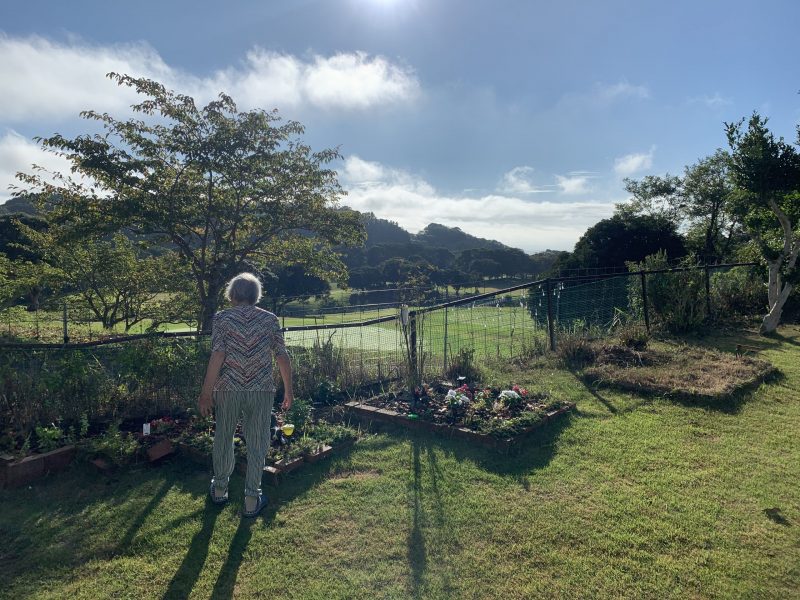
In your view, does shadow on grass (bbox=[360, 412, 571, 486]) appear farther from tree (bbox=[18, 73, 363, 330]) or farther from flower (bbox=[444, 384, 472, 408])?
tree (bbox=[18, 73, 363, 330])

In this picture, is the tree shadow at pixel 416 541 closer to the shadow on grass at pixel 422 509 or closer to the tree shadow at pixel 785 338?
the shadow on grass at pixel 422 509

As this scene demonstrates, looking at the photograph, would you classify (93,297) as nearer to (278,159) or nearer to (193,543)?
(278,159)

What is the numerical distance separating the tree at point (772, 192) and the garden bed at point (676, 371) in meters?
3.39

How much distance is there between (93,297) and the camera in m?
10.3

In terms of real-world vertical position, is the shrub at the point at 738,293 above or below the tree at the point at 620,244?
below

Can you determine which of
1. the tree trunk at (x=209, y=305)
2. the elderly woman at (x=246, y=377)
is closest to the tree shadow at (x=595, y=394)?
the elderly woman at (x=246, y=377)

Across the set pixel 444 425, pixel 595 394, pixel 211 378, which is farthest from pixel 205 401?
pixel 595 394

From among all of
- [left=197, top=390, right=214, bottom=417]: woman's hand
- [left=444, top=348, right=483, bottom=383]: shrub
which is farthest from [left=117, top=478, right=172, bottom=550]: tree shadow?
[left=444, top=348, right=483, bottom=383]: shrub

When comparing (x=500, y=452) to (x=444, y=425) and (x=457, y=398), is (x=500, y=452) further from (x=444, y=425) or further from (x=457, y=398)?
(x=457, y=398)

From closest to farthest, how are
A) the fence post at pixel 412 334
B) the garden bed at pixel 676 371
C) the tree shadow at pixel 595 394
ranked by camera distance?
the tree shadow at pixel 595 394
the garden bed at pixel 676 371
the fence post at pixel 412 334

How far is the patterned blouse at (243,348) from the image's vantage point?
3.21 meters

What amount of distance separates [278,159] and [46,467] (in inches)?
248

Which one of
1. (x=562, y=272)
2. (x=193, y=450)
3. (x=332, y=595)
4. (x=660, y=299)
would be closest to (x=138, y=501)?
(x=193, y=450)

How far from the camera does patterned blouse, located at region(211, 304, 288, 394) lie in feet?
10.5
